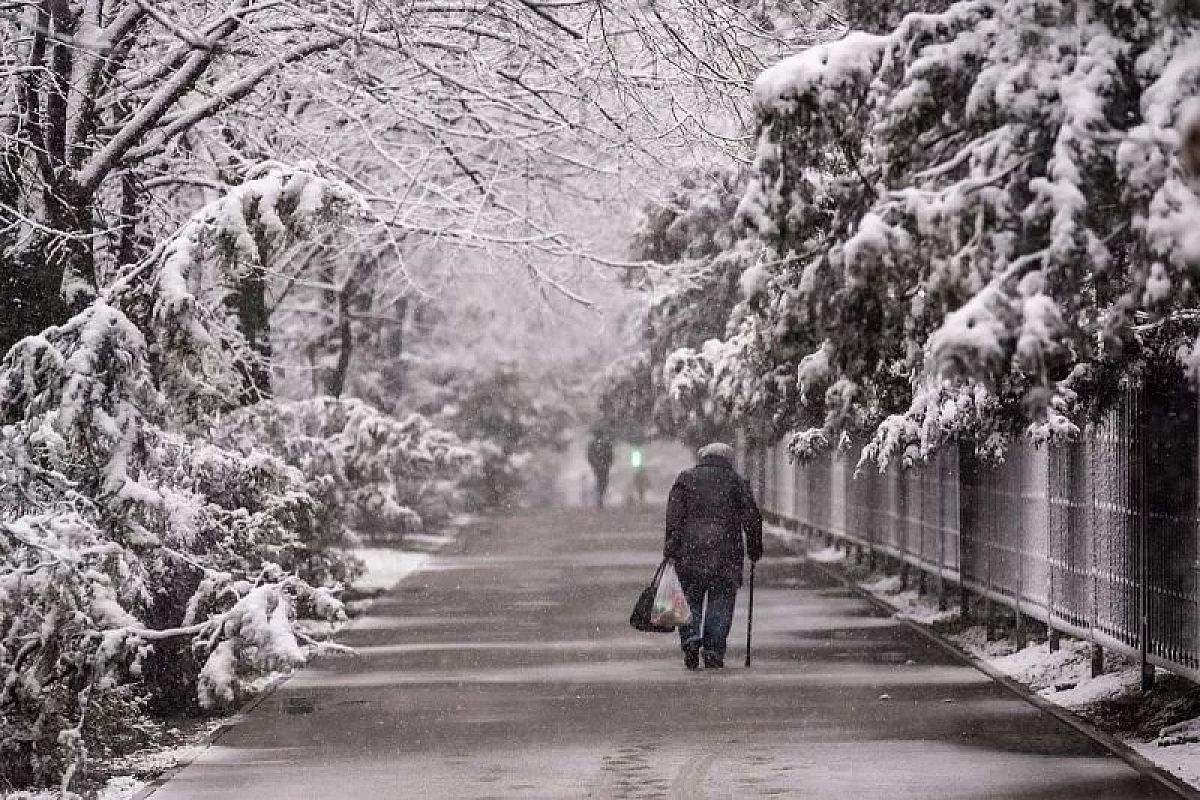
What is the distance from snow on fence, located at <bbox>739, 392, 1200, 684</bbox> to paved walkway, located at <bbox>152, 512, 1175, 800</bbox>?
760 millimetres

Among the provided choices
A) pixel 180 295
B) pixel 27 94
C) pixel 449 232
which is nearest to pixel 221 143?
pixel 449 232

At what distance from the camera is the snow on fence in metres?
12.1

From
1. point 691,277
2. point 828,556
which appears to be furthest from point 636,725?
point 828,556

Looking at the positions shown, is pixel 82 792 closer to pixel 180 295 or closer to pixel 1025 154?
pixel 180 295

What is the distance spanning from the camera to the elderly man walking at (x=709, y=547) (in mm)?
16062

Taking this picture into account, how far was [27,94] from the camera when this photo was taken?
48.4 ft

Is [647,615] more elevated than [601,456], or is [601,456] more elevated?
[601,456]

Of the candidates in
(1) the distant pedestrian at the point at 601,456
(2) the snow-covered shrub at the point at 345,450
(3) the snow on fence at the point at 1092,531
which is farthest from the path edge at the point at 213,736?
(1) the distant pedestrian at the point at 601,456

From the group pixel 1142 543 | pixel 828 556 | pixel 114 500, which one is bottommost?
pixel 828 556

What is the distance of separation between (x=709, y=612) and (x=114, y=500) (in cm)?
641

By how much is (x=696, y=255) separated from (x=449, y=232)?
11.8 meters

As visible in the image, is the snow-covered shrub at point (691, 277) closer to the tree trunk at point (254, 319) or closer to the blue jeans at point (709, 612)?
the tree trunk at point (254, 319)

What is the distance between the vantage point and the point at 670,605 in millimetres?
15906

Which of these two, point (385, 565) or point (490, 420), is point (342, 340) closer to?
point (385, 565)
